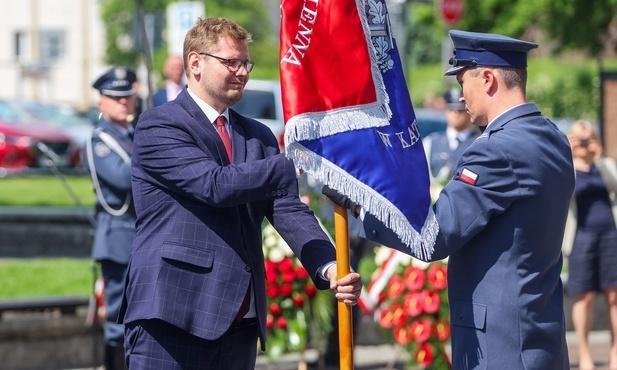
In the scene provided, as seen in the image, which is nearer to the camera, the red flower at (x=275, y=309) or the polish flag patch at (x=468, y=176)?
the polish flag patch at (x=468, y=176)

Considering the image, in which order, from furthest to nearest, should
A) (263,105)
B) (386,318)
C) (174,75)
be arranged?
(263,105) < (174,75) < (386,318)

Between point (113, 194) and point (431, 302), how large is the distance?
2326 mm

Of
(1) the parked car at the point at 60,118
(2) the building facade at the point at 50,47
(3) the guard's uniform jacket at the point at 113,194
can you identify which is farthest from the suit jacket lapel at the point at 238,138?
(2) the building facade at the point at 50,47

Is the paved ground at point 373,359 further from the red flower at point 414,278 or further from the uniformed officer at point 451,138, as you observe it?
the uniformed officer at point 451,138

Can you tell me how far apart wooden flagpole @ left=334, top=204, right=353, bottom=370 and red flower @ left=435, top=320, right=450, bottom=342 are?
148 inches

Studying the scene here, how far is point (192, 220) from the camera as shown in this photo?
445 centimetres

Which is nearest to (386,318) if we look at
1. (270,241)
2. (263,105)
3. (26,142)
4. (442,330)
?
(442,330)

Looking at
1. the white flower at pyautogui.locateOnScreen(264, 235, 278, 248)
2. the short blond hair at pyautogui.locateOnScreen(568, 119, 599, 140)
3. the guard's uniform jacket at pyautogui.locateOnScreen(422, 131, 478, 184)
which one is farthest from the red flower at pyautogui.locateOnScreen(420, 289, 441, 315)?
the short blond hair at pyautogui.locateOnScreen(568, 119, 599, 140)

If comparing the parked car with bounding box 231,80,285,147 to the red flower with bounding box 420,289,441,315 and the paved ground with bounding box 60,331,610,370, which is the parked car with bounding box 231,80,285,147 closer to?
the paved ground with bounding box 60,331,610,370

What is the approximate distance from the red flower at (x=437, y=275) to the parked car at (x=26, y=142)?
594 inches

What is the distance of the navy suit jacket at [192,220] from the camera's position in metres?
4.34

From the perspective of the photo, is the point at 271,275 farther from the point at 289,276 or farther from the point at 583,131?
the point at 583,131

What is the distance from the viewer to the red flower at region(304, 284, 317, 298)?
850 centimetres

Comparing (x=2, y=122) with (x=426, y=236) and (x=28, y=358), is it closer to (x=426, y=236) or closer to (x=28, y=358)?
(x=28, y=358)
